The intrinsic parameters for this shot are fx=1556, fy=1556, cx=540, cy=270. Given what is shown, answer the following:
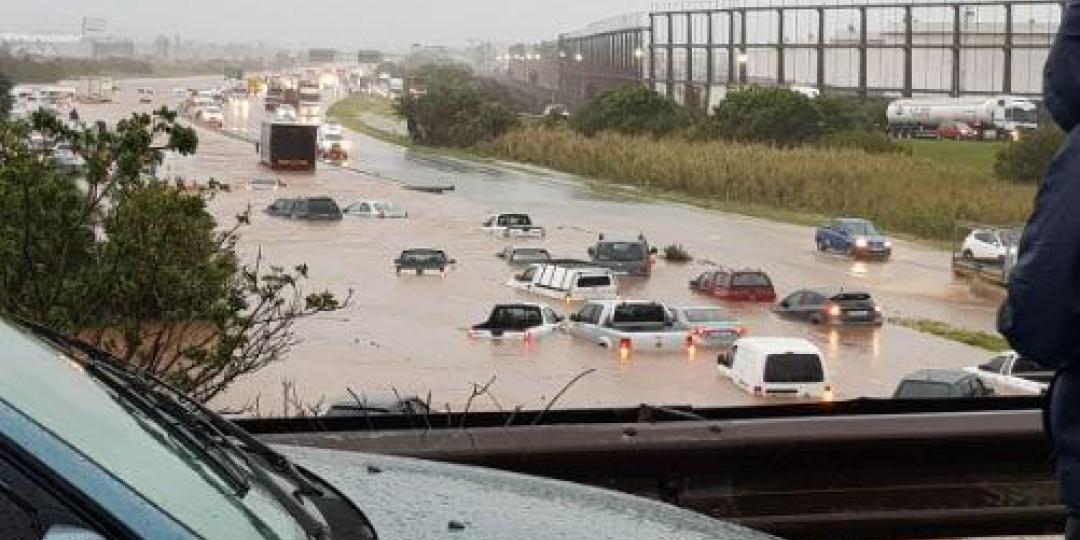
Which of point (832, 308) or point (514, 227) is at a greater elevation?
point (514, 227)

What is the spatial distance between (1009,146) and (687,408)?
5227 cm

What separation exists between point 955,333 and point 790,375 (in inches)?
318

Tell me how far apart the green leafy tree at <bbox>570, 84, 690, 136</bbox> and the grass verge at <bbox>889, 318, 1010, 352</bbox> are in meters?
Answer: 38.7

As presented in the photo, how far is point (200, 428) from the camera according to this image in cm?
Answer: 247

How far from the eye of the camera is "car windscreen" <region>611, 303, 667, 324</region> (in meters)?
26.9

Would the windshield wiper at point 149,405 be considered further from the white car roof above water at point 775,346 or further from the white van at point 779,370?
the white car roof above water at point 775,346

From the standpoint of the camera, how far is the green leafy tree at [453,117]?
7675cm

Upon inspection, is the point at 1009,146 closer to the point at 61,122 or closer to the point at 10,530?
the point at 61,122

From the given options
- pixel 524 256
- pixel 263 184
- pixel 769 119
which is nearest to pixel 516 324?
pixel 524 256

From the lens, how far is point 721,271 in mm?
33938

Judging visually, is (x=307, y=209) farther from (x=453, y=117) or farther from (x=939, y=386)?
(x=453, y=117)

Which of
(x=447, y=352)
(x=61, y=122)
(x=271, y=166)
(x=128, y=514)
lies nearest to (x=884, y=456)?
(x=128, y=514)

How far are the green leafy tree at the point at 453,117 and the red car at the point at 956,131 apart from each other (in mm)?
20617

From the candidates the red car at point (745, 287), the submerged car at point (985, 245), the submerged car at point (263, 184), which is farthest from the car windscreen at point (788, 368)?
the submerged car at point (263, 184)
